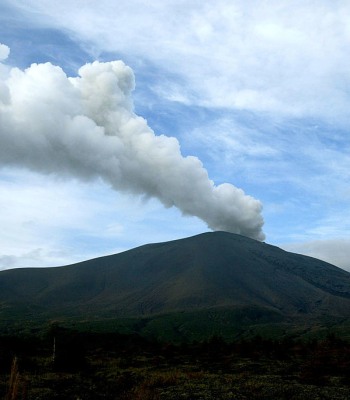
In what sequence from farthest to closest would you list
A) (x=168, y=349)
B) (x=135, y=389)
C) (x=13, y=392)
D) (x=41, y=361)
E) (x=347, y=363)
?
(x=168, y=349)
(x=41, y=361)
(x=347, y=363)
(x=135, y=389)
(x=13, y=392)

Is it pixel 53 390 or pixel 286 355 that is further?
pixel 286 355

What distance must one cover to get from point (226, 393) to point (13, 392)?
74.5 feet

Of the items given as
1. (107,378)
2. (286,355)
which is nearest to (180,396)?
(107,378)

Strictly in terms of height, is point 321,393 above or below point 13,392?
below

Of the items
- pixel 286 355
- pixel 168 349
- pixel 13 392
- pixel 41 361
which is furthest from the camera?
pixel 168 349

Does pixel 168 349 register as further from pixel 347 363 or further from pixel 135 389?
pixel 135 389

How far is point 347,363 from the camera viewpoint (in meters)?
44.3

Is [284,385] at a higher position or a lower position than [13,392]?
lower

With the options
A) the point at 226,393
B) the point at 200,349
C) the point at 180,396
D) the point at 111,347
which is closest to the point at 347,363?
the point at 226,393

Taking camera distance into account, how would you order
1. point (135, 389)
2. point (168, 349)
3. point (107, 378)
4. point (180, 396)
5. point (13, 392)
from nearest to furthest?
point (13, 392) < point (180, 396) < point (135, 389) < point (107, 378) < point (168, 349)

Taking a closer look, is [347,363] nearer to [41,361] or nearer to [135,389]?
[135,389]

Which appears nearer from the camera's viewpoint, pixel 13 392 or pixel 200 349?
pixel 13 392

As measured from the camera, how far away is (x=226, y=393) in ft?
95.6

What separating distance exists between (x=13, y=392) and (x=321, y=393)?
85.8 ft
